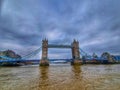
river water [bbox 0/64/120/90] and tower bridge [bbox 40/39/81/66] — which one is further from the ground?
tower bridge [bbox 40/39/81/66]

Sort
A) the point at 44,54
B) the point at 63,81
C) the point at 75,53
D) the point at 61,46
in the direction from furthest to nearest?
the point at 75,53, the point at 61,46, the point at 44,54, the point at 63,81

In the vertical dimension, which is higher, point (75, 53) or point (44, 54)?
point (75, 53)

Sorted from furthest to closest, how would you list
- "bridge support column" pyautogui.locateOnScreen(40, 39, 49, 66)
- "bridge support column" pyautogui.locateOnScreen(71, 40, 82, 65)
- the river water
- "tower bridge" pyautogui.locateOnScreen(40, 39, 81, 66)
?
"bridge support column" pyautogui.locateOnScreen(71, 40, 82, 65) → "tower bridge" pyautogui.locateOnScreen(40, 39, 81, 66) → "bridge support column" pyautogui.locateOnScreen(40, 39, 49, 66) → the river water

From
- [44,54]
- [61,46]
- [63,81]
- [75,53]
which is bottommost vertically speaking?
[63,81]

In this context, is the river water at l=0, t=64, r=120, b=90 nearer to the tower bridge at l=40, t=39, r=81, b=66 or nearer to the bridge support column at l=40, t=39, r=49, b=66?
the bridge support column at l=40, t=39, r=49, b=66

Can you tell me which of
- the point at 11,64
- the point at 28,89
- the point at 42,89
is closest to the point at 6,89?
the point at 28,89

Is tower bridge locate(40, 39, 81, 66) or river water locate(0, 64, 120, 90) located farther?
tower bridge locate(40, 39, 81, 66)

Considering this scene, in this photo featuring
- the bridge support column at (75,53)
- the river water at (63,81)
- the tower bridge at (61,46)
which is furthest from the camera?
the bridge support column at (75,53)

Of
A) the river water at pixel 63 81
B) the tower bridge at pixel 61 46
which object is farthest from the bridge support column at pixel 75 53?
the river water at pixel 63 81

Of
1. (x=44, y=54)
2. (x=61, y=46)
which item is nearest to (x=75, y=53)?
(x=61, y=46)

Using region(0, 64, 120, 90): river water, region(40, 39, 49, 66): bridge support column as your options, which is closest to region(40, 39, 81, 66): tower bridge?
region(40, 39, 49, 66): bridge support column

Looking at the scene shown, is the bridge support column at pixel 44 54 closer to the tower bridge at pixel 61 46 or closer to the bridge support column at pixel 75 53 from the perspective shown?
the tower bridge at pixel 61 46

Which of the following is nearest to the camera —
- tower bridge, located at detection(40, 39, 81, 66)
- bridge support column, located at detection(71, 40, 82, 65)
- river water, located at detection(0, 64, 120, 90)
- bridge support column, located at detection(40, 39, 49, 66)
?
river water, located at detection(0, 64, 120, 90)

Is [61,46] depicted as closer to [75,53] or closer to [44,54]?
[44,54]
